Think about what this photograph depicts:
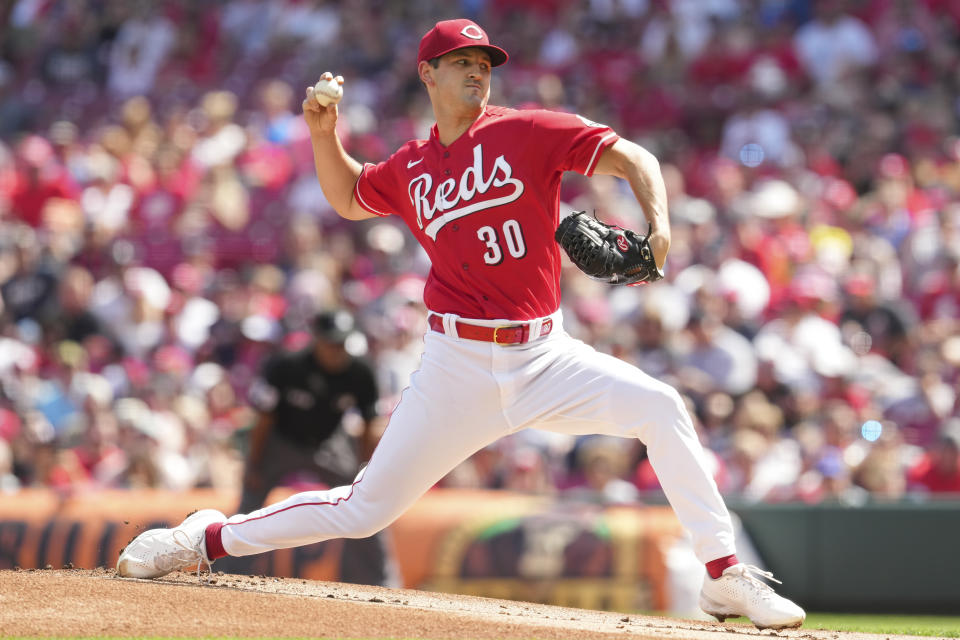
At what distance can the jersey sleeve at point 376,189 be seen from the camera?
5.24 meters

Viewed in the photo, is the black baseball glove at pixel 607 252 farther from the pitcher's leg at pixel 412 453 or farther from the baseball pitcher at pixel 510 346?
the pitcher's leg at pixel 412 453

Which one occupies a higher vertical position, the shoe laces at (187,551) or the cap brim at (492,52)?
the cap brim at (492,52)

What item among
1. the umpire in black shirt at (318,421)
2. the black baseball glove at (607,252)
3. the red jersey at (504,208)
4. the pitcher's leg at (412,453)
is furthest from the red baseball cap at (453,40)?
the umpire in black shirt at (318,421)

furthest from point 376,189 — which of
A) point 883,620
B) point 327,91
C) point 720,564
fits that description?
point 883,620

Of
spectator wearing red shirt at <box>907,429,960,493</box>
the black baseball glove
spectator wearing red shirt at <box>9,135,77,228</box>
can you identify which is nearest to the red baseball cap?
the black baseball glove

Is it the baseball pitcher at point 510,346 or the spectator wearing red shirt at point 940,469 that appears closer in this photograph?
the baseball pitcher at point 510,346

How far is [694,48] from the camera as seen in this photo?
13344 mm

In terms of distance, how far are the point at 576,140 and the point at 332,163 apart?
105 cm

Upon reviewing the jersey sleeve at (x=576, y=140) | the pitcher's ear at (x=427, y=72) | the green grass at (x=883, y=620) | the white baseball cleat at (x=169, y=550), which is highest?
the pitcher's ear at (x=427, y=72)

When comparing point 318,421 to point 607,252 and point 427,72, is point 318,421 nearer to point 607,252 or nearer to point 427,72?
point 427,72

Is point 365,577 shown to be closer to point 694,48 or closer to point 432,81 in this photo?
point 432,81

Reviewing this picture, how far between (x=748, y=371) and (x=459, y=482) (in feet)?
6.84

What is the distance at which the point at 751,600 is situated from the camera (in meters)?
4.83

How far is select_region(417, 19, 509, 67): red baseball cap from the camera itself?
490 cm
